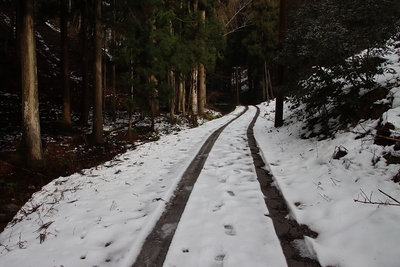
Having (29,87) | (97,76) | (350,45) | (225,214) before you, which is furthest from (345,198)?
(97,76)

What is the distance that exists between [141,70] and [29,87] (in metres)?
5.69

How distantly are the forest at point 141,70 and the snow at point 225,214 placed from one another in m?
1.22

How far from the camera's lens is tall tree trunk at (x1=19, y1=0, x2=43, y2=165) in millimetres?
6617

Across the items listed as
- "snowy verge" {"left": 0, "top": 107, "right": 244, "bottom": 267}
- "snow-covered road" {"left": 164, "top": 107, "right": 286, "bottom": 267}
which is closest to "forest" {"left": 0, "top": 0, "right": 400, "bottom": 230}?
"snowy verge" {"left": 0, "top": 107, "right": 244, "bottom": 267}

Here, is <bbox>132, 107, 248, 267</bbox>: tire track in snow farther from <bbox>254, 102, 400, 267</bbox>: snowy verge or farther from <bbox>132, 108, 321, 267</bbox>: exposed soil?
<bbox>254, 102, 400, 267</bbox>: snowy verge

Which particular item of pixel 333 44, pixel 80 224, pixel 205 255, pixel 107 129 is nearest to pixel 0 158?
pixel 80 224

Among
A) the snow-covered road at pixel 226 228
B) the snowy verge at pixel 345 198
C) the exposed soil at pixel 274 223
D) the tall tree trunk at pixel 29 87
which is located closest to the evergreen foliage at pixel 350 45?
the snowy verge at pixel 345 198

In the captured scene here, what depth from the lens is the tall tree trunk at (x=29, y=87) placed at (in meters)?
6.62

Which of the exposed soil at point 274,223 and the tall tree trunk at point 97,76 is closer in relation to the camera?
the exposed soil at point 274,223

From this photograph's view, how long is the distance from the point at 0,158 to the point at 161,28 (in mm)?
9836

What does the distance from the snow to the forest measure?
1223mm

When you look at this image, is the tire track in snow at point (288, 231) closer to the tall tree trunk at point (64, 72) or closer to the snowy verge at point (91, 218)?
the snowy verge at point (91, 218)

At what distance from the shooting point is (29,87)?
6805 mm

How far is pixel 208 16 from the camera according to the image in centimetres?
1977
